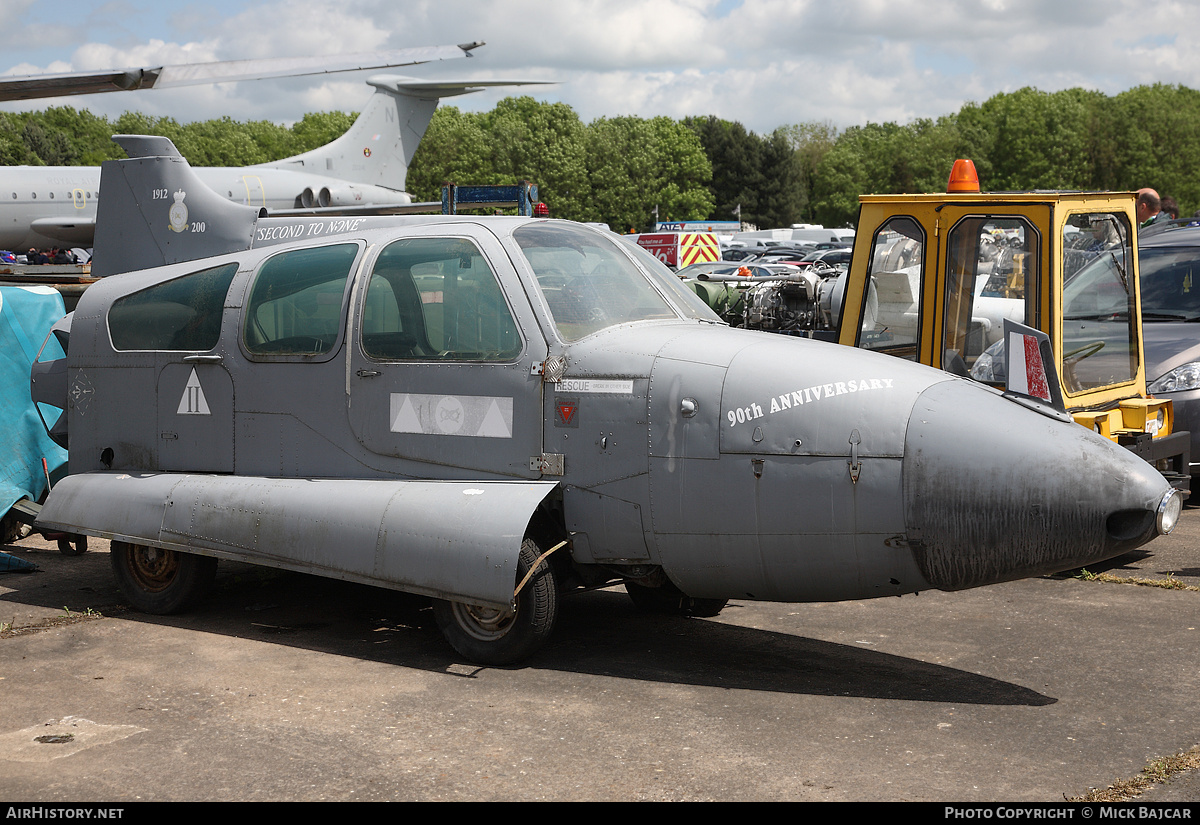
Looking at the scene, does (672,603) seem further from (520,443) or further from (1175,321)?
(1175,321)

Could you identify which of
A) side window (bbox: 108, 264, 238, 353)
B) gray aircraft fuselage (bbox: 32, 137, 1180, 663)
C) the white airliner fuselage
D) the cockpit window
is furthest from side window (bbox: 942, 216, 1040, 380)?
the white airliner fuselage

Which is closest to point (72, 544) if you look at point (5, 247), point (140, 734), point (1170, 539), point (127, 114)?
point (140, 734)

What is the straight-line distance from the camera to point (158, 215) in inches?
287

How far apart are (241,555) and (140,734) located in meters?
1.34

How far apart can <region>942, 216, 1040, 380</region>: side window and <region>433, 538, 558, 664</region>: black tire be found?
323 cm

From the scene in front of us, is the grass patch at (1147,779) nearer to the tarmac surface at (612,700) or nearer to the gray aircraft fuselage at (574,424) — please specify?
the tarmac surface at (612,700)

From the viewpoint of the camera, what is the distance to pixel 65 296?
923 cm

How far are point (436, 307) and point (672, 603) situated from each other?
2.10 meters

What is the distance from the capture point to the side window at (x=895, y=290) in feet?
23.7

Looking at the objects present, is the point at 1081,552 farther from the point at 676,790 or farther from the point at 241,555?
the point at 241,555

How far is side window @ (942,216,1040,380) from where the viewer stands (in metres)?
6.82

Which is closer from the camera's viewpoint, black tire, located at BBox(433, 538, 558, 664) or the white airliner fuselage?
black tire, located at BBox(433, 538, 558, 664)

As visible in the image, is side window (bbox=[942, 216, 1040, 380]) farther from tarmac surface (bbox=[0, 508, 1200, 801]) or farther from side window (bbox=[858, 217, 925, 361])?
tarmac surface (bbox=[0, 508, 1200, 801])

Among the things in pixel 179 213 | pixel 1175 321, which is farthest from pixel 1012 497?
pixel 1175 321
